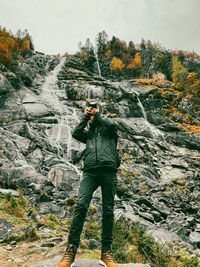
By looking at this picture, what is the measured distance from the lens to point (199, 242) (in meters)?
20.5

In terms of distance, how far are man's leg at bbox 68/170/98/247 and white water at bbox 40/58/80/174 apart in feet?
73.6

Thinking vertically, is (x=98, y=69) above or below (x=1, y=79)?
above

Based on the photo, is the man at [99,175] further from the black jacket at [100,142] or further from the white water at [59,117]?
the white water at [59,117]

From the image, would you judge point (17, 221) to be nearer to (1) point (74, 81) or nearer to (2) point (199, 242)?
(2) point (199, 242)

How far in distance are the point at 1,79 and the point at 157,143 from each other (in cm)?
1808

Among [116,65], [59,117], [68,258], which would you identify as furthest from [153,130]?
[116,65]

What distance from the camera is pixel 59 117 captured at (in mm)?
39250

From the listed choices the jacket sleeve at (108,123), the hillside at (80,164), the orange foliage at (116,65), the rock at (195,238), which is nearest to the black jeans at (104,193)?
the jacket sleeve at (108,123)

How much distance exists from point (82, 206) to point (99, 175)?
2.31 feet

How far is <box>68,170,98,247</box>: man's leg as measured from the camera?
669cm

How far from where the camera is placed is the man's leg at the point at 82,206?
6688mm

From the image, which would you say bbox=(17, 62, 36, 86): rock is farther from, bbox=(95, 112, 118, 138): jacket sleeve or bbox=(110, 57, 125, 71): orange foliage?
bbox=(110, 57, 125, 71): orange foliage

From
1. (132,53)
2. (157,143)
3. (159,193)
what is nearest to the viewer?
(159,193)

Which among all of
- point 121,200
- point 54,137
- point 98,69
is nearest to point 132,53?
point 98,69
